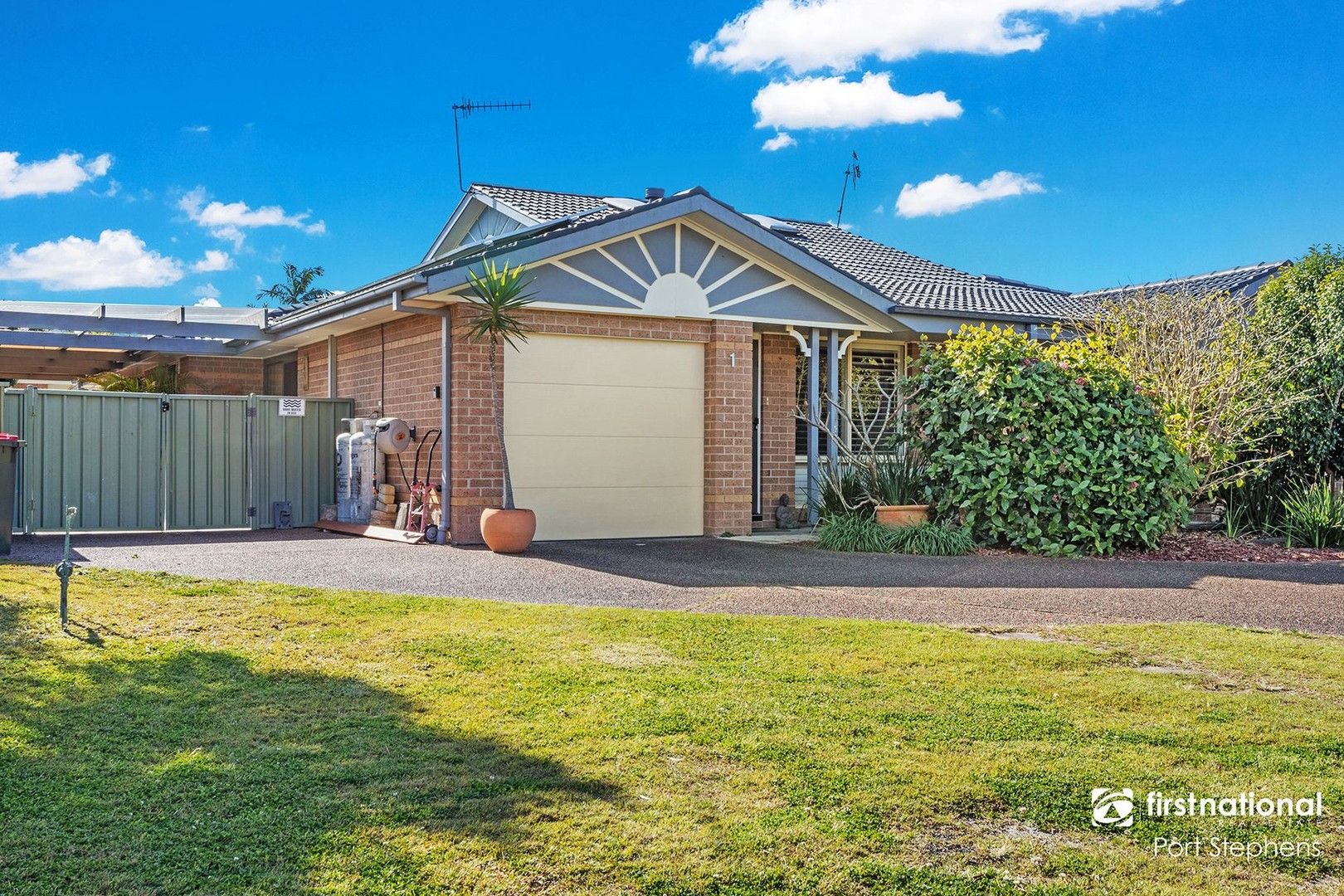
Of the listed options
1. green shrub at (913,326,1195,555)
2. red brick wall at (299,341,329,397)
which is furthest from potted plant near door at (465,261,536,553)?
red brick wall at (299,341,329,397)

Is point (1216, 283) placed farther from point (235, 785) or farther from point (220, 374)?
point (235, 785)

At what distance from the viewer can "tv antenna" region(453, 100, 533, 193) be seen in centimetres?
1973

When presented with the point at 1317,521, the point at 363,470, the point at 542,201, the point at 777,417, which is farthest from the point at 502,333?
the point at 1317,521

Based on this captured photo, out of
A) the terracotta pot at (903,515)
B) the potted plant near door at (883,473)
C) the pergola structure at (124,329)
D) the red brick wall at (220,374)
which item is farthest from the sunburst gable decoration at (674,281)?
the red brick wall at (220,374)

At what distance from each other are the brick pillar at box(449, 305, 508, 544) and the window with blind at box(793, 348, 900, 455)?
4.78 m

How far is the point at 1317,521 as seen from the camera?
12.6 m

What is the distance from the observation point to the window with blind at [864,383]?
15.5 meters

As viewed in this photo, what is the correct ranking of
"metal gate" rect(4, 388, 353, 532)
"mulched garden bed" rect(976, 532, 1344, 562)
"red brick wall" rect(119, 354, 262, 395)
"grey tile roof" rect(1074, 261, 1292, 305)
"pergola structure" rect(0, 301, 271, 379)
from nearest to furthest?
"mulched garden bed" rect(976, 532, 1344, 562), "metal gate" rect(4, 388, 353, 532), "pergola structure" rect(0, 301, 271, 379), "grey tile roof" rect(1074, 261, 1292, 305), "red brick wall" rect(119, 354, 262, 395)

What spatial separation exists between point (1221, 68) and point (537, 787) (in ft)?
61.7

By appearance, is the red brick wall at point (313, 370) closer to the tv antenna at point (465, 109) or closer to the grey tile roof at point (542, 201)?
the grey tile roof at point (542, 201)

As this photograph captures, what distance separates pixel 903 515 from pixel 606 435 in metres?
3.56

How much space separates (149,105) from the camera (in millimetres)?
25391

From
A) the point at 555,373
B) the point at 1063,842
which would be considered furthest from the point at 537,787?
the point at 555,373

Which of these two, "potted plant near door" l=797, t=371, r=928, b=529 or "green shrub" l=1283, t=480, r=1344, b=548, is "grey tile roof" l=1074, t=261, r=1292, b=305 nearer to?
"green shrub" l=1283, t=480, r=1344, b=548
